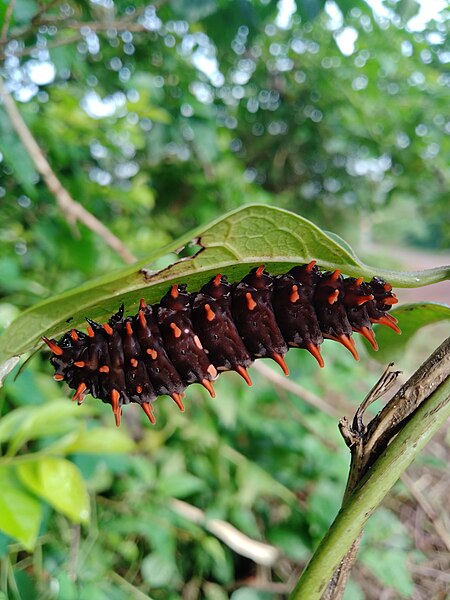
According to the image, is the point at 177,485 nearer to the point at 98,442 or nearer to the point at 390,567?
the point at 98,442

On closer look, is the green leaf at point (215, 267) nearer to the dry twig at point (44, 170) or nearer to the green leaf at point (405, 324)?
the green leaf at point (405, 324)

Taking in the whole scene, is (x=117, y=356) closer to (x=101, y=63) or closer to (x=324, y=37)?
(x=101, y=63)

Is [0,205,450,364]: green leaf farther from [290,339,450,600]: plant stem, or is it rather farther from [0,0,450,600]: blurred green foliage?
[0,0,450,600]: blurred green foliage

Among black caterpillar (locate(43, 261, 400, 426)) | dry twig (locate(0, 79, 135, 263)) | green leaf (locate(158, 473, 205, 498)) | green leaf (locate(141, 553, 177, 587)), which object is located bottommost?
green leaf (locate(141, 553, 177, 587))

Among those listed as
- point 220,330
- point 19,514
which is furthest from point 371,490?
point 19,514

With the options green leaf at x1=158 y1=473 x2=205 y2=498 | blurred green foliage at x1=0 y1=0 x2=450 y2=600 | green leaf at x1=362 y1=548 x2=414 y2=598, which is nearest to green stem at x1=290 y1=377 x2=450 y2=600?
blurred green foliage at x1=0 y1=0 x2=450 y2=600

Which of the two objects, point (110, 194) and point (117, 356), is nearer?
point (117, 356)

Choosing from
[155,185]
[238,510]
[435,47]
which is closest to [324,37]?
[435,47]
